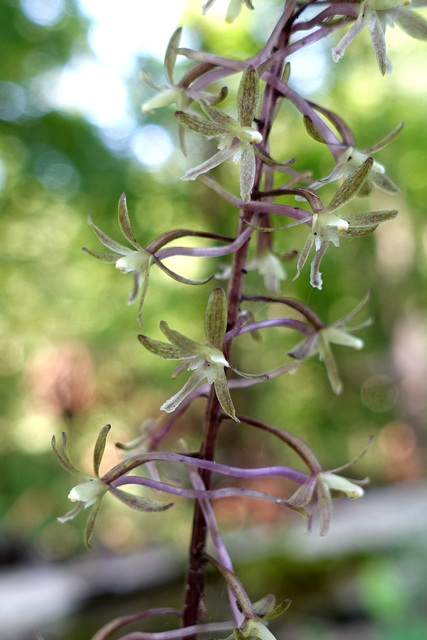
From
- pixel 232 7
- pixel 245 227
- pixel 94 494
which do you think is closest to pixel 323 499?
pixel 94 494

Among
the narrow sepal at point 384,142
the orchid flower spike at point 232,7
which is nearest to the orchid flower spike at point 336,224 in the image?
the narrow sepal at point 384,142

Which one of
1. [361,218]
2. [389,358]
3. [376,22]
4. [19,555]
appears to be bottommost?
[389,358]

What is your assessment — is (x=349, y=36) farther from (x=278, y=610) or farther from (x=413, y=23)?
(x=278, y=610)

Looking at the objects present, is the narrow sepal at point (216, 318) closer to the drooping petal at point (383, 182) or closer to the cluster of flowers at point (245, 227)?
the cluster of flowers at point (245, 227)

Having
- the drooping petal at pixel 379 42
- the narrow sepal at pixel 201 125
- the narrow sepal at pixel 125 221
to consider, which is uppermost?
the drooping petal at pixel 379 42

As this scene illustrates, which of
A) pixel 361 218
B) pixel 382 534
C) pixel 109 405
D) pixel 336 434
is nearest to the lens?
pixel 361 218

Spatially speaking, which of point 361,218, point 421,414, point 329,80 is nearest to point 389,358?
point 421,414

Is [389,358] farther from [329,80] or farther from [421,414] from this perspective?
[329,80]

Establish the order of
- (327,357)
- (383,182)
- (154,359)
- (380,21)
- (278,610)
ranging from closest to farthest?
(278,610)
(380,21)
(383,182)
(327,357)
(154,359)
